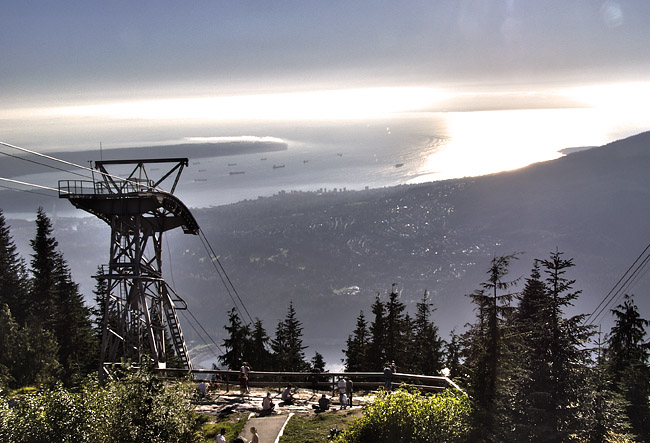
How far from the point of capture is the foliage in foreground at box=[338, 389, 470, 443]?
15.6 m

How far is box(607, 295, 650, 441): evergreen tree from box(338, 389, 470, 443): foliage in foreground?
324 inches

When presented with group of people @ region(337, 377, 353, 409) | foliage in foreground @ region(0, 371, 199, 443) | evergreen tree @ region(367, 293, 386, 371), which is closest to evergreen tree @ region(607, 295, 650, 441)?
group of people @ region(337, 377, 353, 409)

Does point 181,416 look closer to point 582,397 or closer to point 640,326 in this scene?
point 582,397

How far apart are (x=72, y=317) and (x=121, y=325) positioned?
26420mm

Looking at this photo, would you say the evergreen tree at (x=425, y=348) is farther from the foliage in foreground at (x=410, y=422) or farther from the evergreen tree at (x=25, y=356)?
the evergreen tree at (x=25, y=356)

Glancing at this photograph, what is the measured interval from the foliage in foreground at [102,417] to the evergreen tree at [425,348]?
32121mm

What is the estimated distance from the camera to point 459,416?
53.7 ft

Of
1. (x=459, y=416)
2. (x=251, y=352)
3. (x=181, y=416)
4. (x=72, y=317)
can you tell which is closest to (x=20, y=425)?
(x=181, y=416)

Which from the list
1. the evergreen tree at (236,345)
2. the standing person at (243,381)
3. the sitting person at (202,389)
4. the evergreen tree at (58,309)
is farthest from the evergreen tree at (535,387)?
the evergreen tree at (58,309)

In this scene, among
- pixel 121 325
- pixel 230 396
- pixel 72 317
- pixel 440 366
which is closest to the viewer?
pixel 230 396

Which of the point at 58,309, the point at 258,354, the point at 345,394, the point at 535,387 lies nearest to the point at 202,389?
the point at 345,394

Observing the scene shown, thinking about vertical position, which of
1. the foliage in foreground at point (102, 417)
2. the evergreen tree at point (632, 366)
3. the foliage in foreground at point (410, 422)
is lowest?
the evergreen tree at point (632, 366)

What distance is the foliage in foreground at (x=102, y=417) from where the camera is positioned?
13852mm

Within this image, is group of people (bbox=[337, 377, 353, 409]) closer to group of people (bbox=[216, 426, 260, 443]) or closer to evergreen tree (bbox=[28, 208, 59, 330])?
group of people (bbox=[216, 426, 260, 443])
